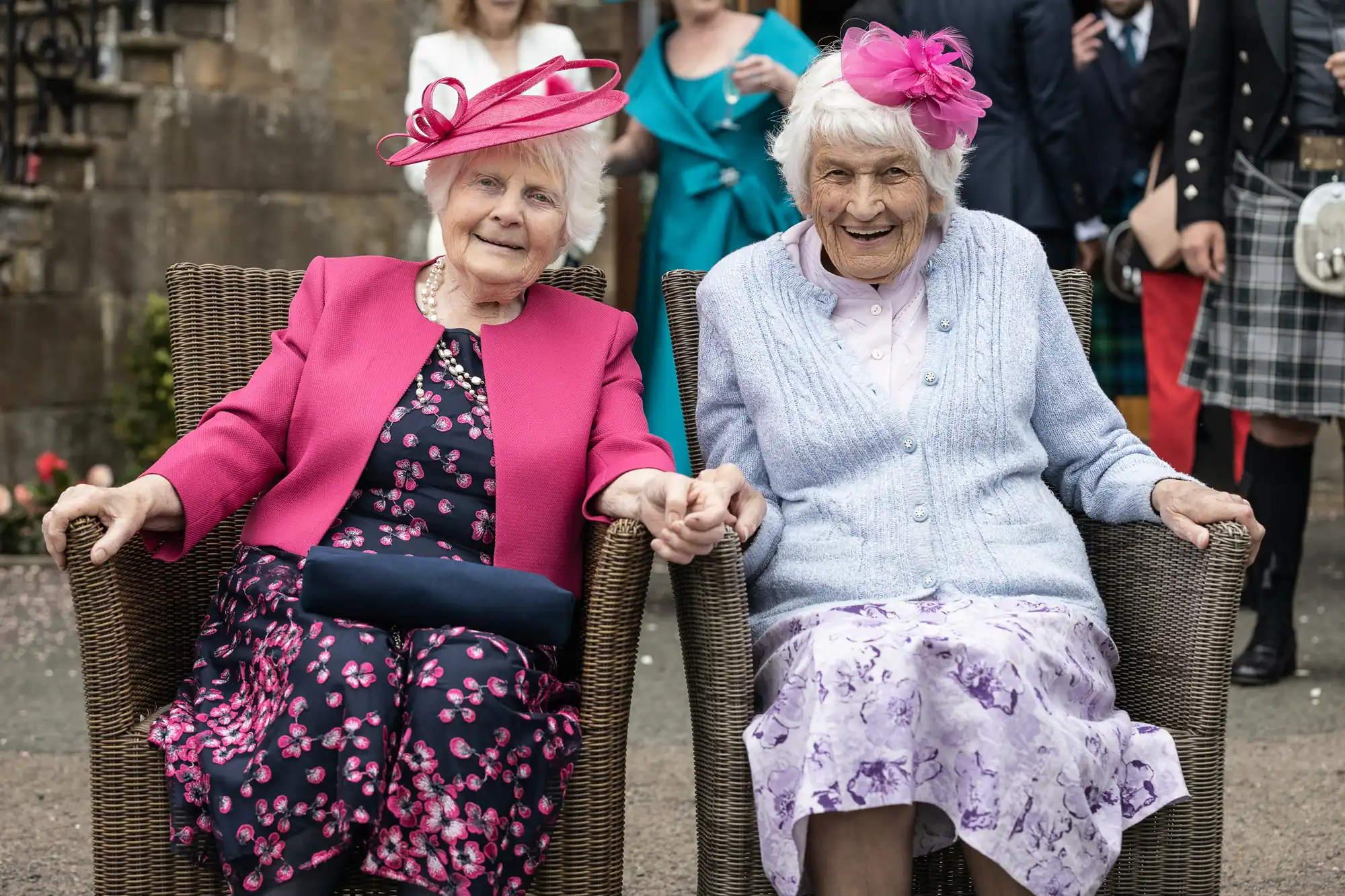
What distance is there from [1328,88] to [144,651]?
3132 millimetres

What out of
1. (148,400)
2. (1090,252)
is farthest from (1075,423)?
(148,400)

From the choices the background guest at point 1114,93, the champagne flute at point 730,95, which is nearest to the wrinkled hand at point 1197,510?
the champagne flute at point 730,95

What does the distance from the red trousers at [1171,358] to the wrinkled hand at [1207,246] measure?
0.98m

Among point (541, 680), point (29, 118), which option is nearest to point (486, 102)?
point (541, 680)

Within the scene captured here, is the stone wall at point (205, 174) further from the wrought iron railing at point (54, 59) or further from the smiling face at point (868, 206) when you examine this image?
the smiling face at point (868, 206)

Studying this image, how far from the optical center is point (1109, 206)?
6543 millimetres

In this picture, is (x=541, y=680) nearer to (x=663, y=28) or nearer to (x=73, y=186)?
(x=663, y=28)

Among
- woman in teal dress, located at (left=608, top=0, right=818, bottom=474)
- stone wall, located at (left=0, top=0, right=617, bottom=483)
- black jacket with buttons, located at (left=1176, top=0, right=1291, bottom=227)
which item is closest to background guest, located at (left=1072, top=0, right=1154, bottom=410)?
black jacket with buttons, located at (left=1176, top=0, right=1291, bottom=227)

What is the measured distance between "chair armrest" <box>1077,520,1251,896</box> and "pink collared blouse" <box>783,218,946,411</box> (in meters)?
0.45

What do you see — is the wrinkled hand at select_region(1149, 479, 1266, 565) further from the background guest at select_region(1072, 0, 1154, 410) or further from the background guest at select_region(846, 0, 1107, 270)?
the background guest at select_region(1072, 0, 1154, 410)

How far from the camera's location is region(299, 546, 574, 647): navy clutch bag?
2.54 metres

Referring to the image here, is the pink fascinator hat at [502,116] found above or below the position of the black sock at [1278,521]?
above

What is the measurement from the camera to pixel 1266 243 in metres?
4.41

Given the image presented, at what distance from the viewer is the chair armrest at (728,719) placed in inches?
99.9
